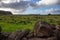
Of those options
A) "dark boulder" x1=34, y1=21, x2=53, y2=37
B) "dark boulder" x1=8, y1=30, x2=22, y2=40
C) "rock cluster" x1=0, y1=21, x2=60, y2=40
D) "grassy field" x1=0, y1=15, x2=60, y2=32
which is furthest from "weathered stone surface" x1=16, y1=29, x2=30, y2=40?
"dark boulder" x1=34, y1=21, x2=53, y2=37

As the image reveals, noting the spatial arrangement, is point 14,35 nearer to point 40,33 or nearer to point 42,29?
point 40,33

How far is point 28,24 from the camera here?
34.0 ft

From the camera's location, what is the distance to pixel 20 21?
10641 mm

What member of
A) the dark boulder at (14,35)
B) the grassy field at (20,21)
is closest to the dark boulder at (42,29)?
the grassy field at (20,21)

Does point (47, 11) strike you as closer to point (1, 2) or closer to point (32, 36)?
point (32, 36)

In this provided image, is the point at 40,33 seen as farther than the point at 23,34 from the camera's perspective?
No

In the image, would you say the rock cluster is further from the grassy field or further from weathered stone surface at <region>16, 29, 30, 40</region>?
the grassy field

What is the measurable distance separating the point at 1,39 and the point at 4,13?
1648mm

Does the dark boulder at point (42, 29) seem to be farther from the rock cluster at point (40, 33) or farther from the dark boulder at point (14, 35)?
the dark boulder at point (14, 35)

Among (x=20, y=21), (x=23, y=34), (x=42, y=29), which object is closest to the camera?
(x=42, y=29)

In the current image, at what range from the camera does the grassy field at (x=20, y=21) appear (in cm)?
1023

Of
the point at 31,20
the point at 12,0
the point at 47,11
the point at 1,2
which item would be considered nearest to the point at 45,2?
the point at 47,11

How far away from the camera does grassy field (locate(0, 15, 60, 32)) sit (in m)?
10.2

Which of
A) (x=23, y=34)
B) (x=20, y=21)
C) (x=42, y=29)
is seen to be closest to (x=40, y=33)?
(x=42, y=29)
